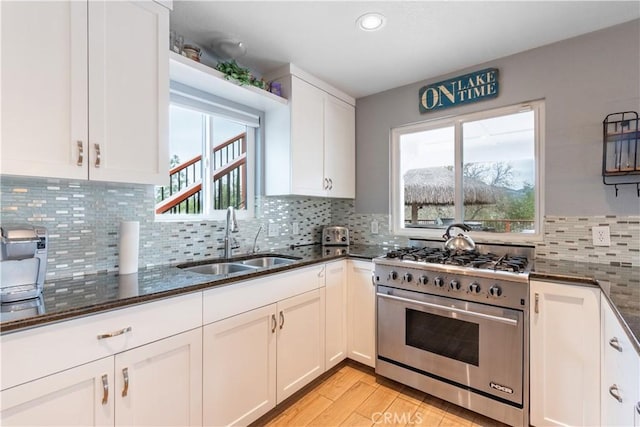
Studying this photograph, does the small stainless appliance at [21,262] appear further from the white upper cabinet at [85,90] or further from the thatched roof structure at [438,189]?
the thatched roof structure at [438,189]

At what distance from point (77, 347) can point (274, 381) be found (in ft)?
3.50

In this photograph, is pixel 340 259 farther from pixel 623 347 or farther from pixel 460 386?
pixel 623 347

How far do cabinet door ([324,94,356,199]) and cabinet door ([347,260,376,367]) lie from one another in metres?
0.79

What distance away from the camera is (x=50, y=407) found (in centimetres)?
99

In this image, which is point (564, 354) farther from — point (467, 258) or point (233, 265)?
point (233, 265)

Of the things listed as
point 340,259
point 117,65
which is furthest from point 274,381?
point 117,65

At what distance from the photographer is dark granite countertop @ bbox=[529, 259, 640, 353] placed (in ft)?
3.27

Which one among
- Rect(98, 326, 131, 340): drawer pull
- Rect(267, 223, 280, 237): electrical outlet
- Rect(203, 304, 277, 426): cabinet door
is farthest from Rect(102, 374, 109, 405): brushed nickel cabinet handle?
Rect(267, 223, 280, 237): electrical outlet

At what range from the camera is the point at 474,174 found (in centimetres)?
244

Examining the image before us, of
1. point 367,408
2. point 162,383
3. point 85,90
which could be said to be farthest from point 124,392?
point 367,408

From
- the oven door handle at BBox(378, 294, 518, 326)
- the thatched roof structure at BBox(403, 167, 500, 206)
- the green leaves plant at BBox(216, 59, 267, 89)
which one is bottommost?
the oven door handle at BBox(378, 294, 518, 326)

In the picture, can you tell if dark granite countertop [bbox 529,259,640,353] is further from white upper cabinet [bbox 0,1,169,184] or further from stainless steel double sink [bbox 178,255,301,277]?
white upper cabinet [bbox 0,1,169,184]

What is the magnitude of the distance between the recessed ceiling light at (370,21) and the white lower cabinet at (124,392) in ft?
6.29

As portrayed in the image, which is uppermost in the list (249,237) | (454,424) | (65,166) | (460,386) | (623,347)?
(65,166)
